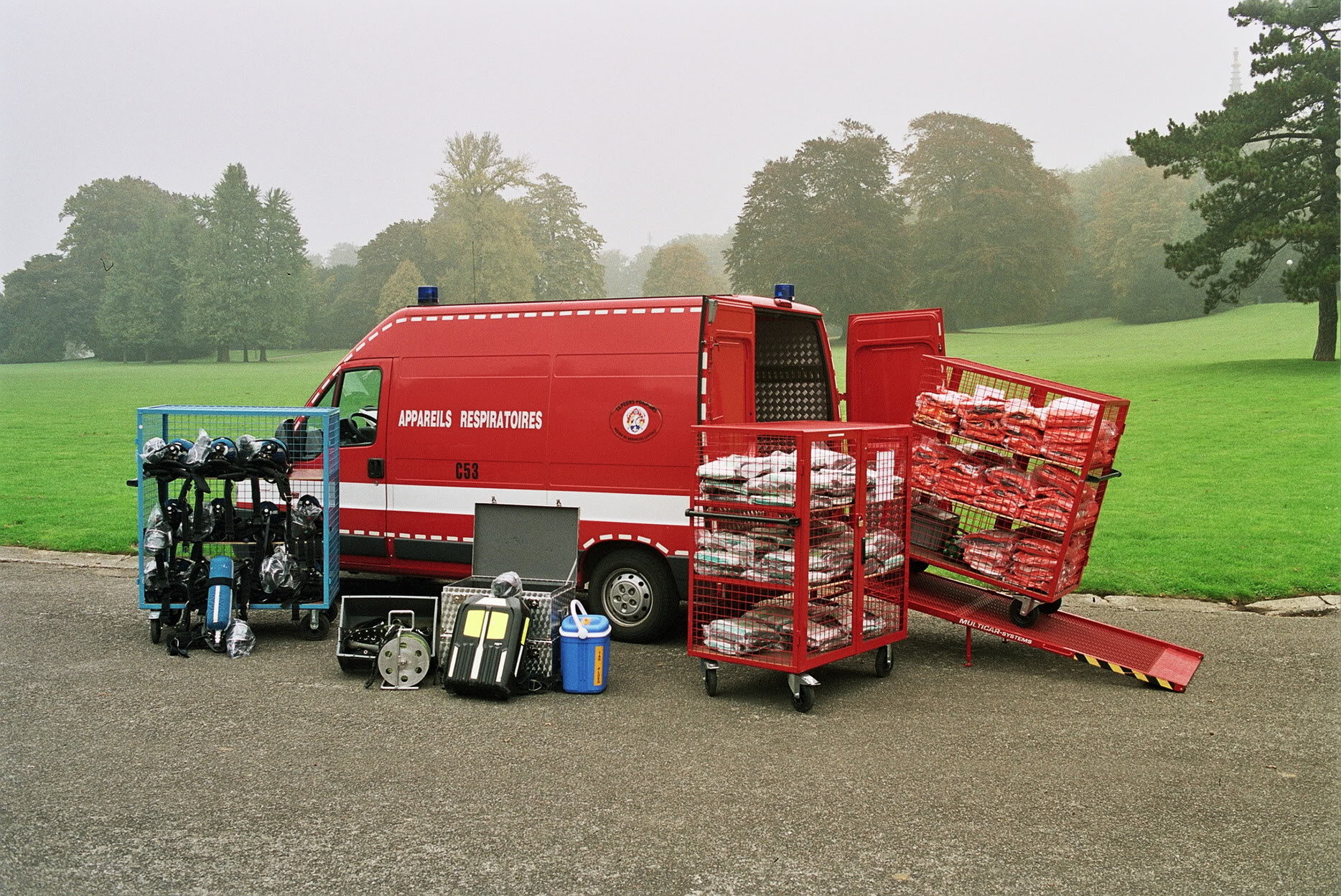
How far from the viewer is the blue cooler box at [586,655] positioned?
6.73 metres

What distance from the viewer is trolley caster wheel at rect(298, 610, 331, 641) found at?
8.17m

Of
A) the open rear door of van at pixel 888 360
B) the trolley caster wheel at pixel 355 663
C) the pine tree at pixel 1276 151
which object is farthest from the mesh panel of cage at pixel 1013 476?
the pine tree at pixel 1276 151

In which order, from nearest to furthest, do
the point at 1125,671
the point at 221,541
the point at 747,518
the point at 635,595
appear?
the point at 747,518 < the point at 1125,671 < the point at 635,595 < the point at 221,541

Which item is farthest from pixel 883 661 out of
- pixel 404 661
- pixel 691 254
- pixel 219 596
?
pixel 691 254

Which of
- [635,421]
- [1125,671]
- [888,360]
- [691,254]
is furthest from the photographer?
[691,254]

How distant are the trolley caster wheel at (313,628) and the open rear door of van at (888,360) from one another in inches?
180

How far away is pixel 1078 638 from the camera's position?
7324mm

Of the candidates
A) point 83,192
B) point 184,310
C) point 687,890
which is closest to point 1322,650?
point 687,890

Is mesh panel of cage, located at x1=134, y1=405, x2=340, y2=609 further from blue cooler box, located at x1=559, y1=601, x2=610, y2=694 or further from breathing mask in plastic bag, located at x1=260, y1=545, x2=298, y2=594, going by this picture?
blue cooler box, located at x1=559, y1=601, x2=610, y2=694

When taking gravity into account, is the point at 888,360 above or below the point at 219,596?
above

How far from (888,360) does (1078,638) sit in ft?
9.45

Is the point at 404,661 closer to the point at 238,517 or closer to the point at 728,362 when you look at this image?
the point at 238,517

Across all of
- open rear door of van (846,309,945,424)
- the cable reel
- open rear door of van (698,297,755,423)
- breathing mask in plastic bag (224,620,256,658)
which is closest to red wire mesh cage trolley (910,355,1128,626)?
open rear door of van (846,309,945,424)

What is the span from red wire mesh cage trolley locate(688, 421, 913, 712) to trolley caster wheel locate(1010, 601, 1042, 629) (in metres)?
1.05
